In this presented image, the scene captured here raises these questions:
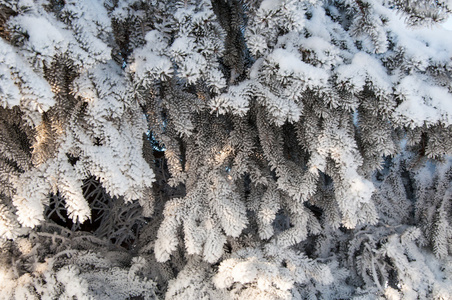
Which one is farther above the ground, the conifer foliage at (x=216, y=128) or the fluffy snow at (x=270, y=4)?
the fluffy snow at (x=270, y=4)

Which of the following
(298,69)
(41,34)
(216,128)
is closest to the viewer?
(41,34)

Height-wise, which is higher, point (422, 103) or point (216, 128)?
point (422, 103)

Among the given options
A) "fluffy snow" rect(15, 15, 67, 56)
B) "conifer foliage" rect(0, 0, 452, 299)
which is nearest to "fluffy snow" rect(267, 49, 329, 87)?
"conifer foliage" rect(0, 0, 452, 299)

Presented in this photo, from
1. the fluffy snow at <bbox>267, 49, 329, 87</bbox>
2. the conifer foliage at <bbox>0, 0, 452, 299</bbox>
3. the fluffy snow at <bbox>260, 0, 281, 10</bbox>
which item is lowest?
the conifer foliage at <bbox>0, 0, 452, 299</bbox>

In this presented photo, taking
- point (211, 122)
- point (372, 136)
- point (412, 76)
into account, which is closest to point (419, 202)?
point (372, 136)

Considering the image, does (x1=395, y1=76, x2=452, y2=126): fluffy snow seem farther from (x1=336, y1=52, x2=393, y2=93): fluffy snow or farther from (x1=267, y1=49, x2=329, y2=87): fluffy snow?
(x1=267, y1=49, x2=329, y2=87): fluffy snow

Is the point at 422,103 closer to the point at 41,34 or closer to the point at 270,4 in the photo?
the point at 270,4

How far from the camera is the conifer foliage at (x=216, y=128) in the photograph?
2.14 ft

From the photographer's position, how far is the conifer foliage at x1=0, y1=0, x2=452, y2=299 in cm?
65

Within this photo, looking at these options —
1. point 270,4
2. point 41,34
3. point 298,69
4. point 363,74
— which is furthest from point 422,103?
point 41,34

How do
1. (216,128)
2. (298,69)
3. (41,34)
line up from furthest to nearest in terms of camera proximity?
(216,128), (298,69), (41,34)

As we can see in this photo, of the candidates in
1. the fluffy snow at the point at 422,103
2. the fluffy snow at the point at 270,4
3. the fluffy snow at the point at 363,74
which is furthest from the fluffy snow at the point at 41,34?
the fluffy snow at the point at 422,103

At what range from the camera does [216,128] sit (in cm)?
91

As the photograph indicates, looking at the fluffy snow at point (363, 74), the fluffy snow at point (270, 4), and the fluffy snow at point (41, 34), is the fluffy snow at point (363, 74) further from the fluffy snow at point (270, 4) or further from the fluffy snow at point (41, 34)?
the fluffy snow at point (41, 34)
